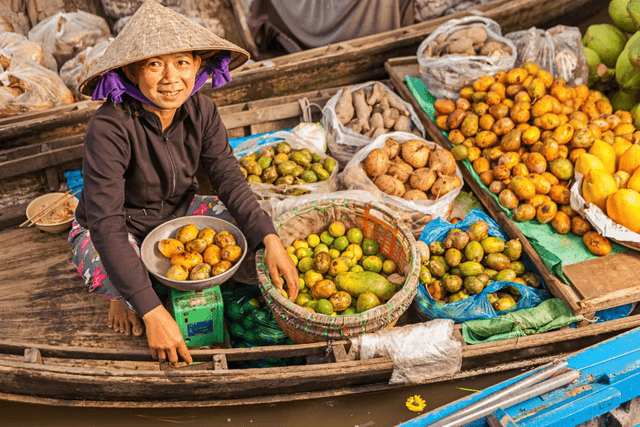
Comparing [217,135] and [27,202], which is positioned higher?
[217,135]

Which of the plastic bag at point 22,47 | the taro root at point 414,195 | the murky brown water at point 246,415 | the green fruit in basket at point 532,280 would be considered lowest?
the murky brown water at point 246,415

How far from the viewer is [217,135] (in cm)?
222

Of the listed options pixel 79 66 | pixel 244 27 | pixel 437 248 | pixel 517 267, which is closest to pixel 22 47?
pixel 79 66

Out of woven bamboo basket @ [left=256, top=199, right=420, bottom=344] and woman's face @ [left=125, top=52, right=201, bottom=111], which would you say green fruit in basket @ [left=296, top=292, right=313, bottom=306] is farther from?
woman's face @ [left=125, top=52, right=201, bottom=111]

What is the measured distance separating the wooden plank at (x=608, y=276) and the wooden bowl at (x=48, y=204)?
10.0 ft

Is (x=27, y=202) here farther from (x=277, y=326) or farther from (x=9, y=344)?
(x=277, y=326)

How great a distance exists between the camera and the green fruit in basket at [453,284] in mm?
2434

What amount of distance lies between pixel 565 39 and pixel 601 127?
908 mm

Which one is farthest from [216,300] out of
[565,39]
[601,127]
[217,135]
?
[565,39]

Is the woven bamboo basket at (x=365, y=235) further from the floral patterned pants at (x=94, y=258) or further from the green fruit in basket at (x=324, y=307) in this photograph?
the floral patterned pants at (x=94, y=258)

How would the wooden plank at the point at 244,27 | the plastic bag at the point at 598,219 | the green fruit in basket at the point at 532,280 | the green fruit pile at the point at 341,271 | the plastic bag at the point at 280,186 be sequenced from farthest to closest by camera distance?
the wooden plank at the point at 244,27, the plastic bag at the point at 280,186, the green fruit in basket at the point at 532,280, the plastic bag at the point at 598,219, the green fruit pile at the point at 341,271

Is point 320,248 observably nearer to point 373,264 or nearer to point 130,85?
point 373,264

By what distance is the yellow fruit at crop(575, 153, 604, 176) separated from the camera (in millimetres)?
2596

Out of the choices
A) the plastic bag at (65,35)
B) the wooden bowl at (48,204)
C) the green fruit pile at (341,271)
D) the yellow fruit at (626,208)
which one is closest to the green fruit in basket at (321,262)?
the green fruit pile at (341,271)
